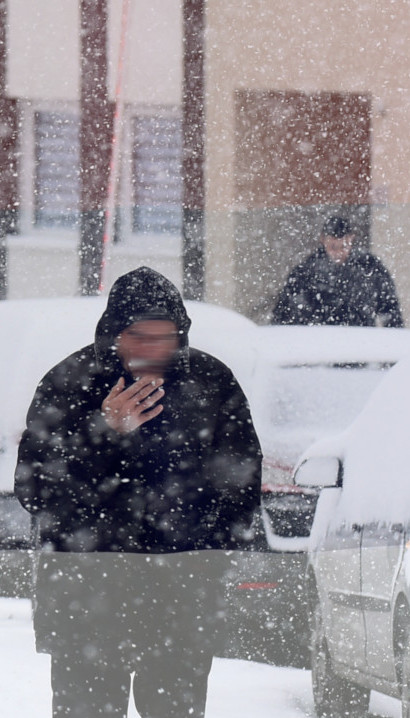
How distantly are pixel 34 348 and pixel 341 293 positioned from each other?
0.72 m

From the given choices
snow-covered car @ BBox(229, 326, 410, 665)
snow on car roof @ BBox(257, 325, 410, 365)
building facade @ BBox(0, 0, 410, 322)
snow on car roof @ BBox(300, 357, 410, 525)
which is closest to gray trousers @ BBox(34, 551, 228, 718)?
snow-covered car @ BBox(229, 326, 410, 665)

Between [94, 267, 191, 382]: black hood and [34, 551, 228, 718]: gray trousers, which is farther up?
[94, 267, 191, 382]: black hood

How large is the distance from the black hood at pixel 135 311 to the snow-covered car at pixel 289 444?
1.74ft

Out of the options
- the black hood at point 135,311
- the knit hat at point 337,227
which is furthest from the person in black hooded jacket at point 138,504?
the knit hat at point 337,227

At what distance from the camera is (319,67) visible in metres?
2.69

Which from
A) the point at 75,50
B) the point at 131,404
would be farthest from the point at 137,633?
the point at 75,50

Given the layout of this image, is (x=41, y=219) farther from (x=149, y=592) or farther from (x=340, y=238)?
(x=149, y=592)

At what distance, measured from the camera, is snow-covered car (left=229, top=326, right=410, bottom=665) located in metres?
2.15

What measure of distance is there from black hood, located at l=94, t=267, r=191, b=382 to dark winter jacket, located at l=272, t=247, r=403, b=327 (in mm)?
755

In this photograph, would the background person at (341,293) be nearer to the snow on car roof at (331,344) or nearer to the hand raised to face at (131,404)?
the snow on car roof at (331,344)

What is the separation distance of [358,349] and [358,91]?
71 centimetres

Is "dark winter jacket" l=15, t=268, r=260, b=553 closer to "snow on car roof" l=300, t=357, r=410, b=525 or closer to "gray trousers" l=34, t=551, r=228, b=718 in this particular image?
"gray trousers" l=34, t=551, r=228, b=718

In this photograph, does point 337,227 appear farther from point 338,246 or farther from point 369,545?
point 369,545

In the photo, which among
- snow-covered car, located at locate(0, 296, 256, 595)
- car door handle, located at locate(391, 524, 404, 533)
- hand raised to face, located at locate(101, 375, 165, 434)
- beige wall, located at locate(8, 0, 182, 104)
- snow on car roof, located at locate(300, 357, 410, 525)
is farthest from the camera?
beige wall, located at locate(8, 0, 182, 104)
